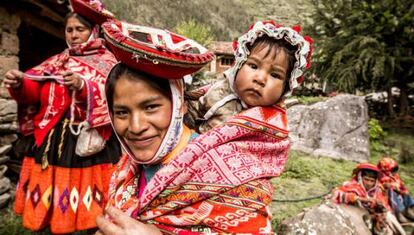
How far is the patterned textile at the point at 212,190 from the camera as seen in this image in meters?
1.30

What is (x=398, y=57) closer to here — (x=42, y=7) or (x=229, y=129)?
(x=42, y=7)

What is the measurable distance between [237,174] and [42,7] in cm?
434

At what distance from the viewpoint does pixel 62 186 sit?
9.04 feet

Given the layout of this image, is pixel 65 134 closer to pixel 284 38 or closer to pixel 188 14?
pixel 284 38

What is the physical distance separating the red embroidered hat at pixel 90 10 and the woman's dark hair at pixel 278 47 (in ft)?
5.33

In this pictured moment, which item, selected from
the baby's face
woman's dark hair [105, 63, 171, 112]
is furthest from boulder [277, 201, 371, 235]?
woman's dark hair [105, 63, 171, 112]

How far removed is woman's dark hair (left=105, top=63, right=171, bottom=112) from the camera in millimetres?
1347

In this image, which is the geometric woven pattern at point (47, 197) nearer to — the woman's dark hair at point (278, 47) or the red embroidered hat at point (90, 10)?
the red embroidered hat at point (90, 10)

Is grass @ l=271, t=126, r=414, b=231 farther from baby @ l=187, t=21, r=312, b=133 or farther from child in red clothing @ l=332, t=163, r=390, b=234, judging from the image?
baby @ l=187, t=21, r=312, b=133

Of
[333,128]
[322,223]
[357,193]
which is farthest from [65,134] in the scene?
[333,128]

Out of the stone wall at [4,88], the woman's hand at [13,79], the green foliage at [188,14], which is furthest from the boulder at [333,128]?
the green foliage at [188,14]

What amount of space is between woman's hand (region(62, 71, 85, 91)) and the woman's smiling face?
1246 mm

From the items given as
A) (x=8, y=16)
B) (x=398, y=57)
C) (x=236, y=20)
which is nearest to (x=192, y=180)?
(x=8, y=16)

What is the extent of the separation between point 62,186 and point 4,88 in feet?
7.21
